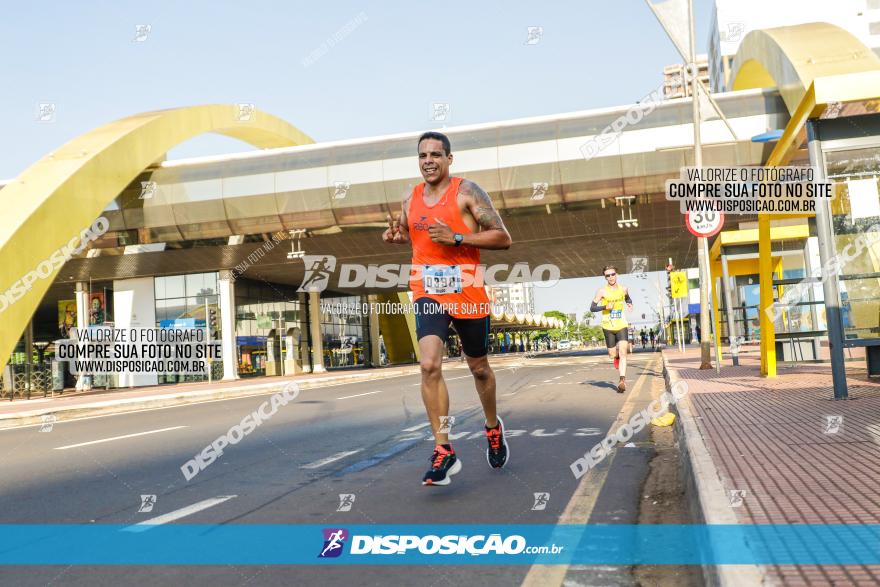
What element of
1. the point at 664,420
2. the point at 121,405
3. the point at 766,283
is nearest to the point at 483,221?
A: the point at 664,420

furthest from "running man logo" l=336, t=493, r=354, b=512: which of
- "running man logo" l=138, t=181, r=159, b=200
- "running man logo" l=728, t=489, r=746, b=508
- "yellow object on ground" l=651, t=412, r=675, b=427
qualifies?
"running man logo" l=138, t=181, r=159, b=200

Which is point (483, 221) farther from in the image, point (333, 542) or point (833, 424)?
point (833, 424)

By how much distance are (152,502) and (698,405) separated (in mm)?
5373

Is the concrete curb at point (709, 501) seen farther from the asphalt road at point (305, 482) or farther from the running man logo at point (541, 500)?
the running man logo at point (541, 500)

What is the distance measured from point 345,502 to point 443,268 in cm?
153

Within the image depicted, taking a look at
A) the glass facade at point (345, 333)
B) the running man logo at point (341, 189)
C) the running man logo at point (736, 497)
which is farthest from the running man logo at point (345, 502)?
the glass facade at point (345, 333)

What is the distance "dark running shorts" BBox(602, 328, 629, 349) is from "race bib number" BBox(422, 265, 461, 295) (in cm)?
794

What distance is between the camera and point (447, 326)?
193 inches

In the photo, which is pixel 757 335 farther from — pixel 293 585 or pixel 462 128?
pixel 293 585

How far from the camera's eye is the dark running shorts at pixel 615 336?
40.7 ft

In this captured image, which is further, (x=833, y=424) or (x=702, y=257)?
(x=702, y=257)

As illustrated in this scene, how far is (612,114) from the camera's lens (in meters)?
24.5

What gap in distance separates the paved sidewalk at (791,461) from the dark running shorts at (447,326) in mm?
1459

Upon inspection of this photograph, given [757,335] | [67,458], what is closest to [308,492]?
[67,458]
